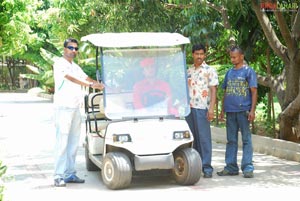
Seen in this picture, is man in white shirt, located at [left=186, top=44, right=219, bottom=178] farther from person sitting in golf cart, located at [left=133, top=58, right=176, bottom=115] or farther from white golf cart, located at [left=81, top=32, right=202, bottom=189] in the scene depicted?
person sitting in golf cart, located at [left=133, top=58, right=176, bottom=115]

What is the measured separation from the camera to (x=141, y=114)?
25.3 feet

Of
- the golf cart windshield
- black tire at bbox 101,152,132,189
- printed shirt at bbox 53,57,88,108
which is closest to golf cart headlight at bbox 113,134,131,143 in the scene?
black tire at bbox 101,152,132,189

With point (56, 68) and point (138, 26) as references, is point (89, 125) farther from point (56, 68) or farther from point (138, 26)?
point (138, 26)

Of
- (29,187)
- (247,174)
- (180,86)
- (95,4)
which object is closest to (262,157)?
(247,174)

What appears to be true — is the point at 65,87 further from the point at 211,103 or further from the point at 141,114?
the point at 211,103

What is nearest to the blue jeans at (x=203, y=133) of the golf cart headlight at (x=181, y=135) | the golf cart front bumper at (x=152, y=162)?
the golf cart headlight at (x=181, y=135)

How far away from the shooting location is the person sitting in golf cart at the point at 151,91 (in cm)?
782

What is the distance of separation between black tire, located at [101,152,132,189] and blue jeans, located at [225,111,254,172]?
172 cm

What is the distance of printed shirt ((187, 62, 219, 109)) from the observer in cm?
810

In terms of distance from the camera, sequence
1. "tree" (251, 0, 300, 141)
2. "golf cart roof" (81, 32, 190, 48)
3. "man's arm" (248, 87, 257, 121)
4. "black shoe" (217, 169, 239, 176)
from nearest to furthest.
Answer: "golf cart roof" (81, 32, 190, 48)
"man's arm" (248, 87, 257, 121)
"black shoe" (217, 169, 239, 176)
"tree" (251, 0, 300, 141)

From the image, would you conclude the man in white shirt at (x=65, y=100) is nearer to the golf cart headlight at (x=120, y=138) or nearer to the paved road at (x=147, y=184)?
the paved road at (x=147, y=184)

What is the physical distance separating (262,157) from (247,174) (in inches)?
81.2

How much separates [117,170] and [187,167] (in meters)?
0.90

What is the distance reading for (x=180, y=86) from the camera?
8.01 m
